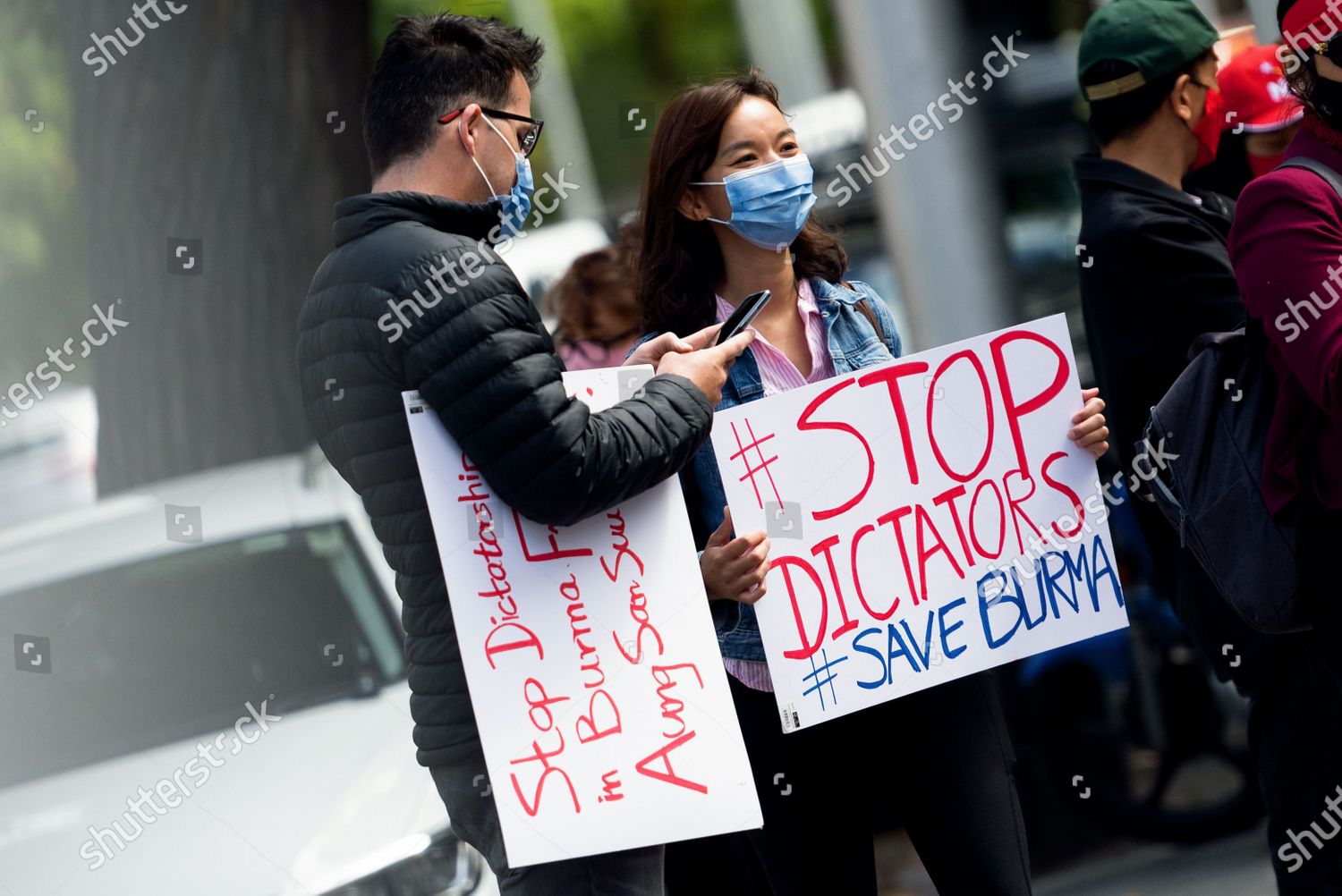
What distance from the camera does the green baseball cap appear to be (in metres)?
3.02

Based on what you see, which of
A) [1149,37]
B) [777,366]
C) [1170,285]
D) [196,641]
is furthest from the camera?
[196,641]

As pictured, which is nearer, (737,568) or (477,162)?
(477,162)

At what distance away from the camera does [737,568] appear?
251cm

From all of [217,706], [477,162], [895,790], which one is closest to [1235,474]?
[895,790]

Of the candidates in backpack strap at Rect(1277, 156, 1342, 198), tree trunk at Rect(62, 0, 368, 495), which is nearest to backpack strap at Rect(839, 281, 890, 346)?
backpack strap at Rect(1277, 156, 1342, 198)

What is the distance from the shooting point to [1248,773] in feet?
15.3

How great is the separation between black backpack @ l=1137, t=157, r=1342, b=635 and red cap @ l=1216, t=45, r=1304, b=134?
123 cm

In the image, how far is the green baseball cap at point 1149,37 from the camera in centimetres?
302

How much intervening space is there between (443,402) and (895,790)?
116cm

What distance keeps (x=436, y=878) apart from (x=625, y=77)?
409cm

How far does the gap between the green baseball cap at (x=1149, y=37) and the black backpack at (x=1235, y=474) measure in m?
0.76

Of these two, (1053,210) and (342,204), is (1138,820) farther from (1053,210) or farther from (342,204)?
(342,204)

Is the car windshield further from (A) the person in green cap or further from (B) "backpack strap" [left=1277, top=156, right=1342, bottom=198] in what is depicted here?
(B) "backpack strap" [left=1277, top=156, right=1342, bottom=198]

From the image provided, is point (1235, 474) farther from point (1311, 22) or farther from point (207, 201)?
point (207, 201)
